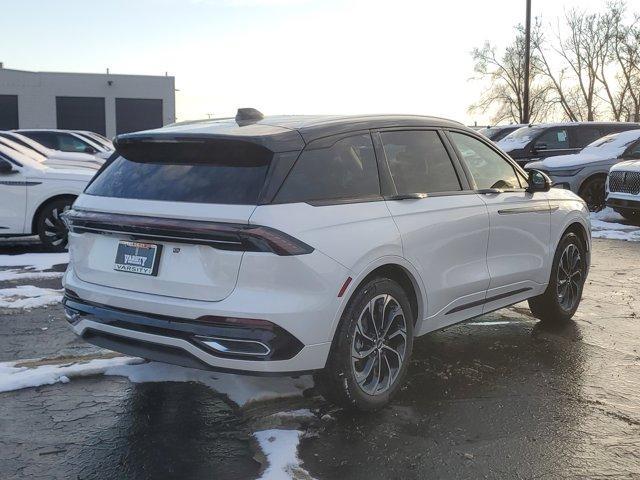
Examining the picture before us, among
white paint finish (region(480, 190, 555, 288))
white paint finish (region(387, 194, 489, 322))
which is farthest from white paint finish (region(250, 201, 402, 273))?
white paint finish (region(480, 190, 555, 288))

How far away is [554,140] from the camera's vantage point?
17109 millimetres

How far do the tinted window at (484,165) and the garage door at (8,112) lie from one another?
2063 inches

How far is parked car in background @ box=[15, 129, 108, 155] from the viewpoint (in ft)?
59.6

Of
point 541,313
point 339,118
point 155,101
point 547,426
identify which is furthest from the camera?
point 155,101

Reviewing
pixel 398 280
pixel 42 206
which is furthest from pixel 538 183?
pixel 42 206

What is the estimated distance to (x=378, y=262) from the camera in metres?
3.82

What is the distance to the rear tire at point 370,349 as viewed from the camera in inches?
146

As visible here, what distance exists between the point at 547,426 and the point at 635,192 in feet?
31.0

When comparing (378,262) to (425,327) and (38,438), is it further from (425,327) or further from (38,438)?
(38,438)

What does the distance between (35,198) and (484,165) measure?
6559 mm

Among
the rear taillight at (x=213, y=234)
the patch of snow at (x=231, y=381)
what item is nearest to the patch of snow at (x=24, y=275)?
the patch of snow at (x=231, y=381)

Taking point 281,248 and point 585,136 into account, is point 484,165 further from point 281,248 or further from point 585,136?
point 585,136

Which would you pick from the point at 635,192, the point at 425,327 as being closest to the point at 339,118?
the point at 425,327

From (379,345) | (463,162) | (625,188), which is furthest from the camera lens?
(625,188)
